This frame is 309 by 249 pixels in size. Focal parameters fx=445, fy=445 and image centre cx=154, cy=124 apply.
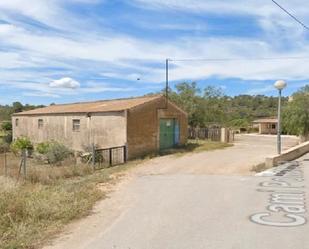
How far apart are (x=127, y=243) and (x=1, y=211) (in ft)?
9.93

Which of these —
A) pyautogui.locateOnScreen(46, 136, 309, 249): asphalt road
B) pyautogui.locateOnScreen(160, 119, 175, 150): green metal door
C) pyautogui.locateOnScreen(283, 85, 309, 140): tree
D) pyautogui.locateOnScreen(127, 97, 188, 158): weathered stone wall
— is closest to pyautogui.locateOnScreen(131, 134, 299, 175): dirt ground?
pyautogui.locateOnScreen(127, 97, 188, 158): weathered stone wall

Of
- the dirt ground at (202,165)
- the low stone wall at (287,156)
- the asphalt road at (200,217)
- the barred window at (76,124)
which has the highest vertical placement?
the barred window at (76,124)

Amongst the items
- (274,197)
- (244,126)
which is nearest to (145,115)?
(274,197)

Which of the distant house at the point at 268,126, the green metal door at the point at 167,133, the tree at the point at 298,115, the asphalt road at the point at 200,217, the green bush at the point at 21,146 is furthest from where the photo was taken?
the distant house at the point at 268,126

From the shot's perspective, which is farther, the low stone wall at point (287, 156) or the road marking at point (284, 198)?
the low stone wall at point (287, 156)

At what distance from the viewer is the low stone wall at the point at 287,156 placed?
1744 cm

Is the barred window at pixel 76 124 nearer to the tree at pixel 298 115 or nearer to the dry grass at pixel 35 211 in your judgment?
the dry grass at pixel 35 211

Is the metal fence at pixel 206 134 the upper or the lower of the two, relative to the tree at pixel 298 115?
lower

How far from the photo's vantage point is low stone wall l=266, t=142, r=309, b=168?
1744 centimetres

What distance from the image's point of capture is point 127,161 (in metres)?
22.8

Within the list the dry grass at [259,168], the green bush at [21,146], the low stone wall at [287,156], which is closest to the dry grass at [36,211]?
the dry grass at [259,168]

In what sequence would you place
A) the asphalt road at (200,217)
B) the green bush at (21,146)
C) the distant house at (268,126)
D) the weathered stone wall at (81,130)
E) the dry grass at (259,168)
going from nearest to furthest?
the asphalt road at (200,217) → the dry grass at (259,168) → the weathered stone wall at (81,130) → the green bush at (21,146) → the distant house at (268,126)

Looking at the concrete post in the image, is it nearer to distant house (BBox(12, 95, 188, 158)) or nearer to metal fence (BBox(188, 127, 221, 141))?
metal fence (BBox(188, 127, 221, 141))

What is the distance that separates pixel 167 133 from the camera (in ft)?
86.4
